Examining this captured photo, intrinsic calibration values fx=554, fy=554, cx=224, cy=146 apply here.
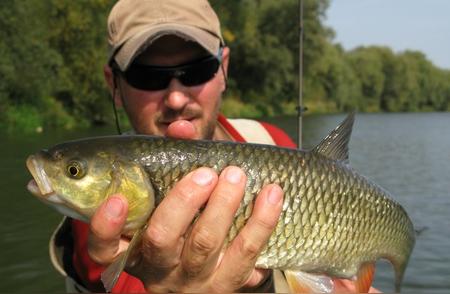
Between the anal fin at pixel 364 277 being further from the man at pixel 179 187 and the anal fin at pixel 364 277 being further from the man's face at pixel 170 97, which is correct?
the man's face at pixel 170 97

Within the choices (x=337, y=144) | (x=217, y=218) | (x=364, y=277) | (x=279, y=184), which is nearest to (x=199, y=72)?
(x=337, y=144)

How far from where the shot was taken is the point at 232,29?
4025cm

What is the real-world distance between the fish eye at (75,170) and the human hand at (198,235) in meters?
0.16

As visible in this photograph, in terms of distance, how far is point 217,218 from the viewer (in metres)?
1.91

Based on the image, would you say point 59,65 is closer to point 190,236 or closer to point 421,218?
point 421,218

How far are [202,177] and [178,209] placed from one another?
0.13 meters

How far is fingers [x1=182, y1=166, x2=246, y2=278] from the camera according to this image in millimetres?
1894

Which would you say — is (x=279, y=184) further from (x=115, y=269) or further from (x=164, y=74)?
(x=164, y=74)

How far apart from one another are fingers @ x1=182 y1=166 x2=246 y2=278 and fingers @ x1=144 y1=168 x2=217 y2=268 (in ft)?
0.10

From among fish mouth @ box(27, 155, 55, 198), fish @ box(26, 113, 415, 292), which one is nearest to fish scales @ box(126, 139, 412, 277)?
fish @ box(26, 113, 415, 292)

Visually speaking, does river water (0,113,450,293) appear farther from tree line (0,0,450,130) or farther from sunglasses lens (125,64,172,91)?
tree line (0,0,450,130)

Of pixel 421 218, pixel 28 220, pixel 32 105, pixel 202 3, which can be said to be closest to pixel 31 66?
pixel 32 105

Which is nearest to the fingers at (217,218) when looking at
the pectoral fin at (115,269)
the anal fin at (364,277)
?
the pectoral fin at (115,269)

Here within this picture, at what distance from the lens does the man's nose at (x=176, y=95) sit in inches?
113
